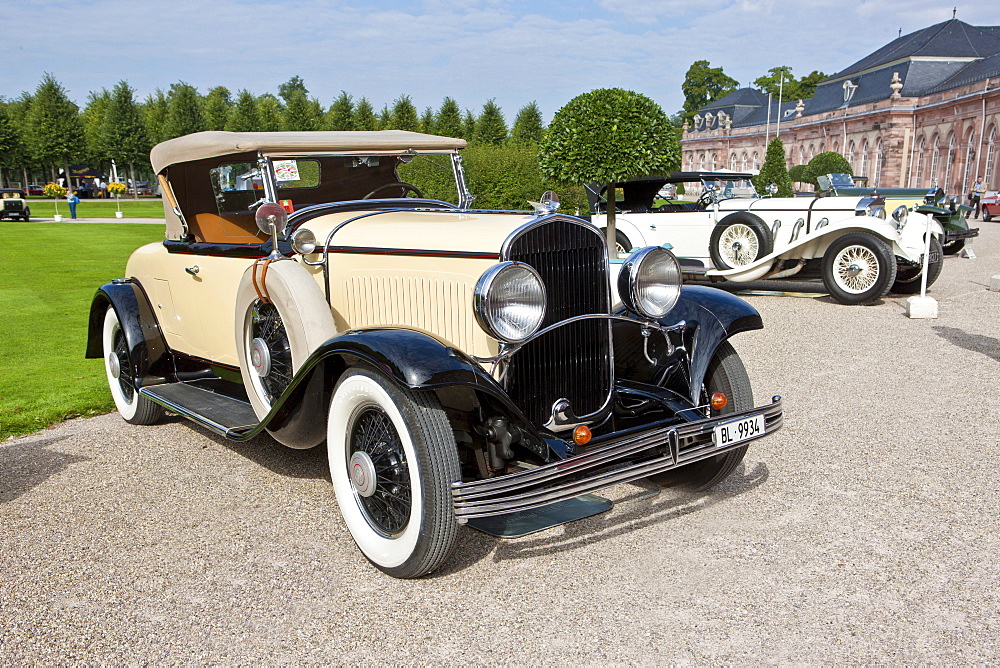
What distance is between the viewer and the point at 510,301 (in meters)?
3.12

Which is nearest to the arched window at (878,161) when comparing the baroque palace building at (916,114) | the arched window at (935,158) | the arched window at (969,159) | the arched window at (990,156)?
the baroque palace building at (916,114)

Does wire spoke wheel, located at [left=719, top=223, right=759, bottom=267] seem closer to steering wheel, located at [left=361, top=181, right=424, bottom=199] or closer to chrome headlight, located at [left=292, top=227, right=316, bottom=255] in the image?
steering wheel, located at [left=361, top=181, right=424, bottom=199]

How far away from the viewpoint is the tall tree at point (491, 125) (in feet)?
108

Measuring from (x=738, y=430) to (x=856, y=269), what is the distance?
764 cm

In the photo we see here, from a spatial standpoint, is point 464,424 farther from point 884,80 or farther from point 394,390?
point 884,80

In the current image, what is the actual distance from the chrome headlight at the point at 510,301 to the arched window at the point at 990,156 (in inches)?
1900

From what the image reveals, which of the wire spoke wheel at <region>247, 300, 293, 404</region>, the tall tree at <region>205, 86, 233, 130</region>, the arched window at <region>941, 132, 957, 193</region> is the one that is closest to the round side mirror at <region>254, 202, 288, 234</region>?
the wire spoke wheel at <region>247, 300, 293, 404</region>

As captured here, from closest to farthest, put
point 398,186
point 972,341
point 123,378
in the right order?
1. point 398,186
2. point 123,378
3. point 972,341

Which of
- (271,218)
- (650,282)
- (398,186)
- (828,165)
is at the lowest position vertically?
(650,282)

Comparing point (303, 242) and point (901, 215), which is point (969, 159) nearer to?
point (901, 215)

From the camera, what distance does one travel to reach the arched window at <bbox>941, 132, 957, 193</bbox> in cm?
4734

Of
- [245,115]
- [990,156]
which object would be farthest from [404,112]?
Result: [990,156]

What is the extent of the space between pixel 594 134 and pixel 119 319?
Answer: 26.7 feet

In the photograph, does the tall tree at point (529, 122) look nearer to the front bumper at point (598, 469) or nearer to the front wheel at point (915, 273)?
the front wheel at point (915, 273)
